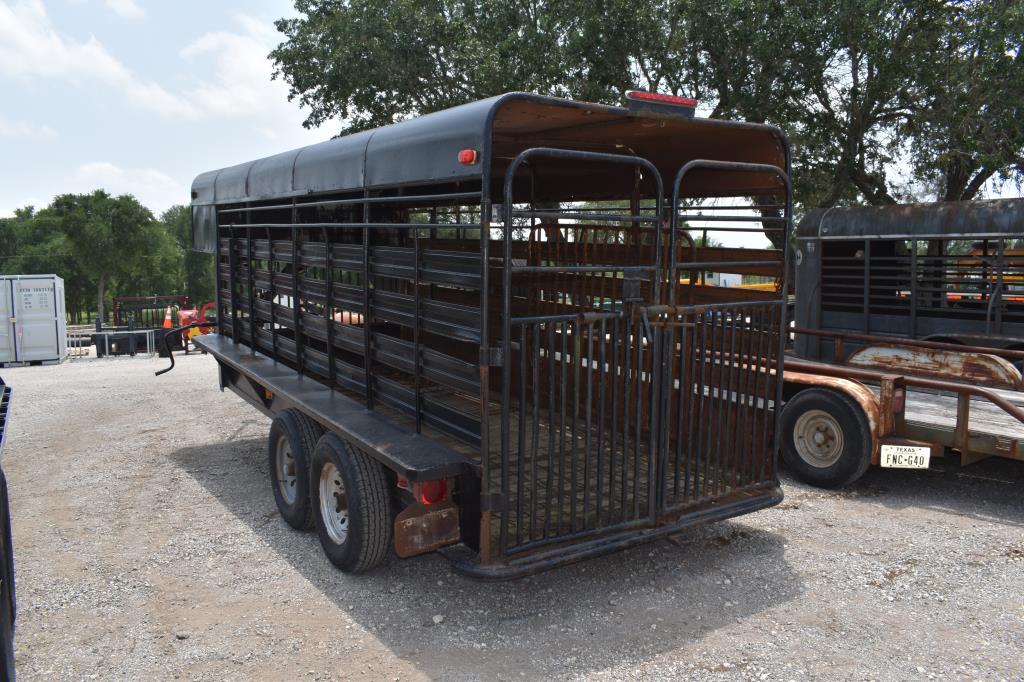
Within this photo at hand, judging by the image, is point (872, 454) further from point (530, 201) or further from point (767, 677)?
point (530, 201)

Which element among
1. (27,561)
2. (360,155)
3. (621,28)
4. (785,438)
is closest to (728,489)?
(785,438)

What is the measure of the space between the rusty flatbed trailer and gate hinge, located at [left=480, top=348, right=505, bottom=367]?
358 centimetres

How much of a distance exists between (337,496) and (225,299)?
401 centimetres

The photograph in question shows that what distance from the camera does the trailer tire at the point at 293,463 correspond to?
5363 mm

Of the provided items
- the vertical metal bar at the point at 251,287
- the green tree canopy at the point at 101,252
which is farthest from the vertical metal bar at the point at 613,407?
the green tree canopy at the point at 101,252

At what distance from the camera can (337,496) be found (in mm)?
4930

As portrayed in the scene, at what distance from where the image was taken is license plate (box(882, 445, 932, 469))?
578 cm

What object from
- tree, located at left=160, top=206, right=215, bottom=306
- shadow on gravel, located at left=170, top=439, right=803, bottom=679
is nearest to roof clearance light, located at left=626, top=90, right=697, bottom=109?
shadow on gravel, located at left=170, top=439, right=803, bottom=679

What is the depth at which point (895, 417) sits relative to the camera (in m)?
6.15

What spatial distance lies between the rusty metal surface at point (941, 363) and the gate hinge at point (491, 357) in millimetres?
5060

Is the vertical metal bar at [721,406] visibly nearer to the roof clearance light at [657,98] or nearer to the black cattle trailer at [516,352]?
the black cattle trailer at [516,352]

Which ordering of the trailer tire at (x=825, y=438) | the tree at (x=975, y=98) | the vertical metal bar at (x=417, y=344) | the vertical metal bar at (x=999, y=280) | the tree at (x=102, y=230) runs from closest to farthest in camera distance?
1. the vertical metal bar at (x=417, y=344)
2. the trailer tire at (x=825, y=438)
3. the vertical metal bar at (x=999, y=280)
4. the tree at (x=975, y=98)
5. the tree at (x=102, y=230)

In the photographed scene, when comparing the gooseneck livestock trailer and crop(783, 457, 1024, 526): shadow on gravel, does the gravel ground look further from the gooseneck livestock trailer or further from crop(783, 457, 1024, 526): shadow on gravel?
the gooseneck livestock trailer

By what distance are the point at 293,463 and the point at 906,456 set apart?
180 inches
